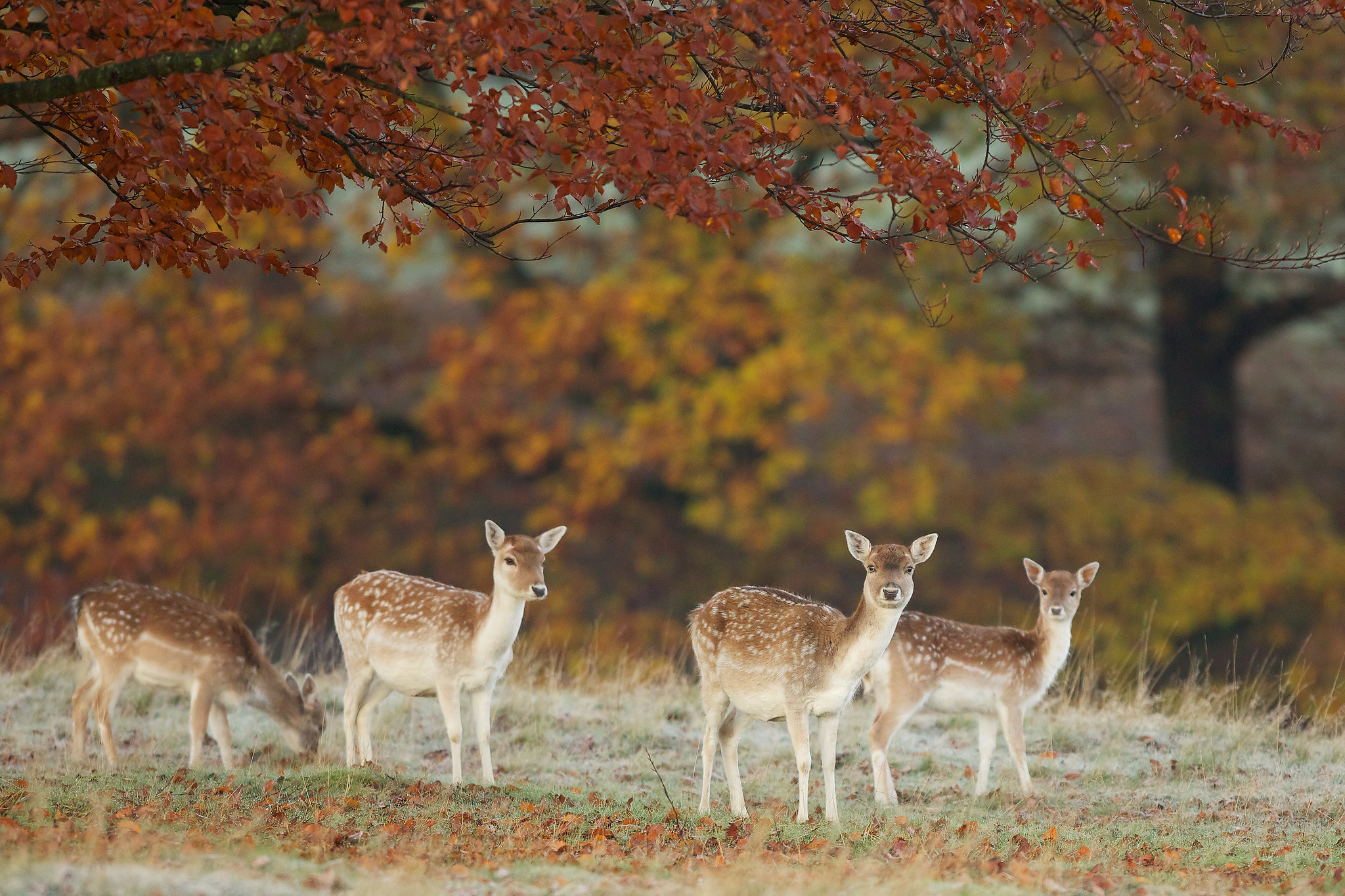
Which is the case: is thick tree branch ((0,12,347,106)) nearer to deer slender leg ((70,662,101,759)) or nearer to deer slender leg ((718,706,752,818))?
deer slender leg ((70,662,101,759))

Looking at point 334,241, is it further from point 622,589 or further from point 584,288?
point 622,589

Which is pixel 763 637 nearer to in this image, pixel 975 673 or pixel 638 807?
pixel 638 807

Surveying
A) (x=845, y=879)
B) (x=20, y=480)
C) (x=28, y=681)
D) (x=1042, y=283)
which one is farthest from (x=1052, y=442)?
(x=845, y=879)

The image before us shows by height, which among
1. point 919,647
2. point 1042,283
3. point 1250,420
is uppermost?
point 1042,283

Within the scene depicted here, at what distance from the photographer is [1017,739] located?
868cm

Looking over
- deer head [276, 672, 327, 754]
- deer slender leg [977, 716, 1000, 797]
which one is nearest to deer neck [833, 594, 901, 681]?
deer slender leg [977, 716, 1000, 797]

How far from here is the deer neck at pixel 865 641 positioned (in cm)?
748

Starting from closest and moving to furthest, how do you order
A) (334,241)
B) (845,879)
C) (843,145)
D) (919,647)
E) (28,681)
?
(845,879) → (843,145) → (919,647) → (28,681) → (334,241)

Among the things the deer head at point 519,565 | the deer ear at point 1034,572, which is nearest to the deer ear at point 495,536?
the deer head at point 519,565

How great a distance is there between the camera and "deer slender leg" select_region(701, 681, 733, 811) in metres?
7.79

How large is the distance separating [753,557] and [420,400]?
16.4ft

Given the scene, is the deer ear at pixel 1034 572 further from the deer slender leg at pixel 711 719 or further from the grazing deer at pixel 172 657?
the grazing deer at pixel 172 657

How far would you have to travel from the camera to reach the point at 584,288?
737 inches

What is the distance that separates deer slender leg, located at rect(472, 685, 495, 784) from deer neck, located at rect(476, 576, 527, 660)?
0.84ft
